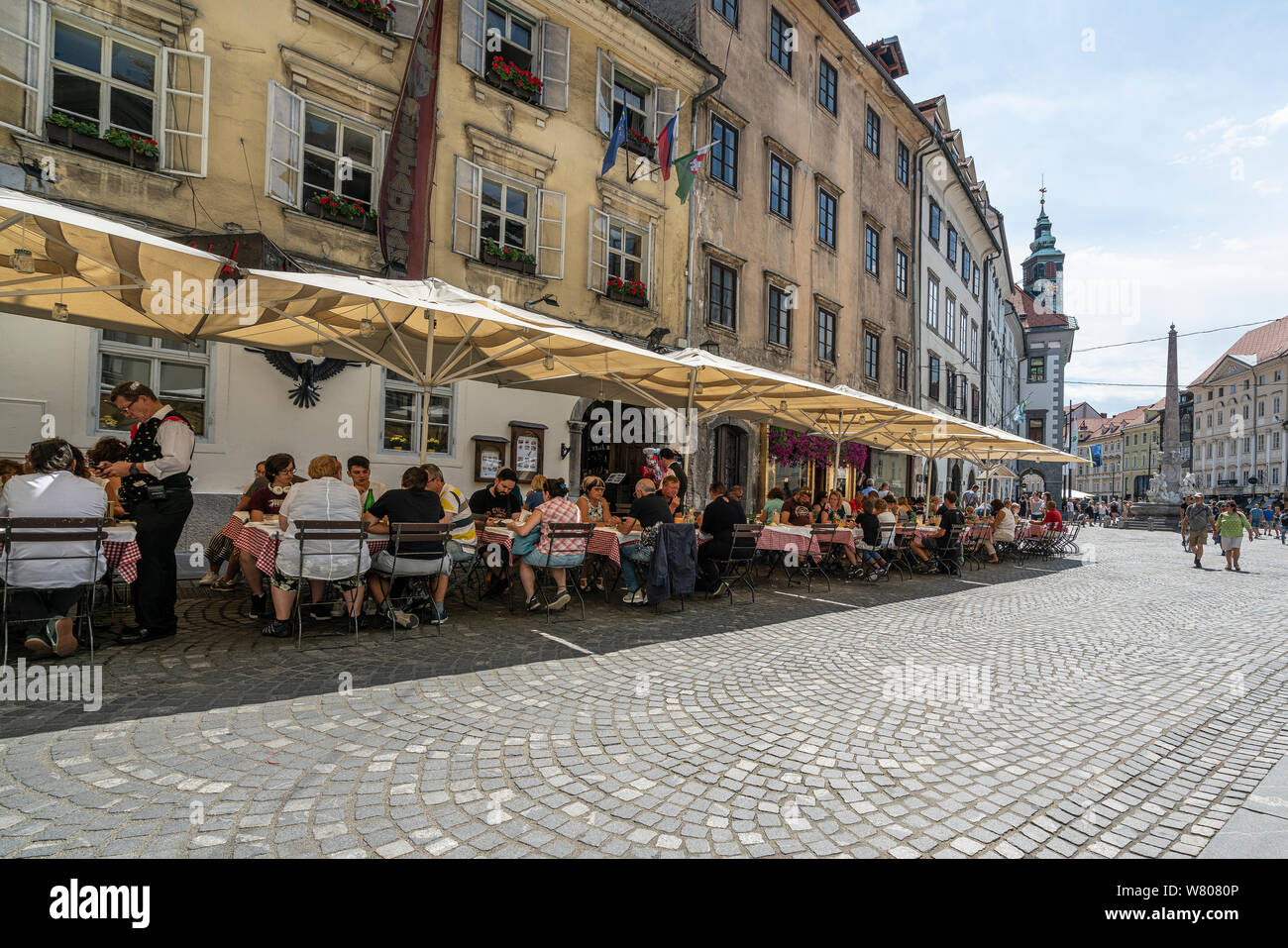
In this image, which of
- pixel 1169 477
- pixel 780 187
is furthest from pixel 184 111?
pixel 1169 477

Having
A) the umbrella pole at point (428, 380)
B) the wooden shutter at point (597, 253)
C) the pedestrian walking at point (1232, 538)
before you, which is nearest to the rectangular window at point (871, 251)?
the wooden shutter at point (597, 253)

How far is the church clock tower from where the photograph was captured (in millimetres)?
64812

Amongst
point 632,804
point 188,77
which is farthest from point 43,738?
point 188,77

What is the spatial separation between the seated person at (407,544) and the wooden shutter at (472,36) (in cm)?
898

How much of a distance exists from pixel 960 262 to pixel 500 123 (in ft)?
85.6

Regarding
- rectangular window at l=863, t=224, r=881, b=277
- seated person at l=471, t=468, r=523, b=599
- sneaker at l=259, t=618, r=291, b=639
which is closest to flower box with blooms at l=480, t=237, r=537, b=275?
seated person at l=471, t=468, r=523, b=599

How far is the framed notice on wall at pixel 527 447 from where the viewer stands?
12.5 m

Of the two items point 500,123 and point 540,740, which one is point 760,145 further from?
Answer: point 540,740

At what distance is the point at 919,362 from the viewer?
2580 centimetres

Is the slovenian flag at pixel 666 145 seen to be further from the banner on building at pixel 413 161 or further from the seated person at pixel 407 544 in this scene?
the seated person at pixel 407 544

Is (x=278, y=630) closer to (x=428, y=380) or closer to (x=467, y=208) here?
(x=428, y=380)

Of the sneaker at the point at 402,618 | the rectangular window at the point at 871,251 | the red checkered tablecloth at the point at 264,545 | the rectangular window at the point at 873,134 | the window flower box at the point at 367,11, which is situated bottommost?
the sneaker at the point at 402,618

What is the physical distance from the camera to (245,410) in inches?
375

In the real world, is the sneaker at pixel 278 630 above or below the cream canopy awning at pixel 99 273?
below
